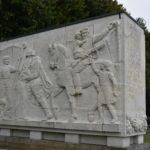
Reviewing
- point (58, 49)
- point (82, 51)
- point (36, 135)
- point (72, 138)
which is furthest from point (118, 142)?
point (58, 49)

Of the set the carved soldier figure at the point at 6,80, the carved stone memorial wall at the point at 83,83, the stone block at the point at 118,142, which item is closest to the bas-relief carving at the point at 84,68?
Answer: the carved stone memorial wall at the point at 83,83

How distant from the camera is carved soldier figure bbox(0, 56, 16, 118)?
12453 mm

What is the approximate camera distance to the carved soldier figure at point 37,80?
11.2 m

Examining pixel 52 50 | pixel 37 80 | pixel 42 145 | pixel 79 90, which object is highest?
pixel 52 50

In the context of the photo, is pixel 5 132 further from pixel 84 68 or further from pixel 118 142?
pixel 118 142

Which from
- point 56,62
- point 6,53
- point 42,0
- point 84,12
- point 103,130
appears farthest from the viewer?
point 84,12

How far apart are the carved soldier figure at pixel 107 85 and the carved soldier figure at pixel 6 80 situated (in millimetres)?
3807

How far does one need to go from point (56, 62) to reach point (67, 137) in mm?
2438

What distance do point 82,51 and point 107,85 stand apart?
4.60 ft

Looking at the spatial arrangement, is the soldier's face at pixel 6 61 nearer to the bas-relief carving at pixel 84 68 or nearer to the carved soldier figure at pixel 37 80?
the carved soldier figure at pixel 37 80

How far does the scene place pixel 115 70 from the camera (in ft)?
32.0

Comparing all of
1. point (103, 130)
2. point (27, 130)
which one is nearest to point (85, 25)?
point (103, 130)

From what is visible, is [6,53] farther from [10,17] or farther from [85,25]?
[10,17]

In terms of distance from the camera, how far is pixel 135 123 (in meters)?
9.82
